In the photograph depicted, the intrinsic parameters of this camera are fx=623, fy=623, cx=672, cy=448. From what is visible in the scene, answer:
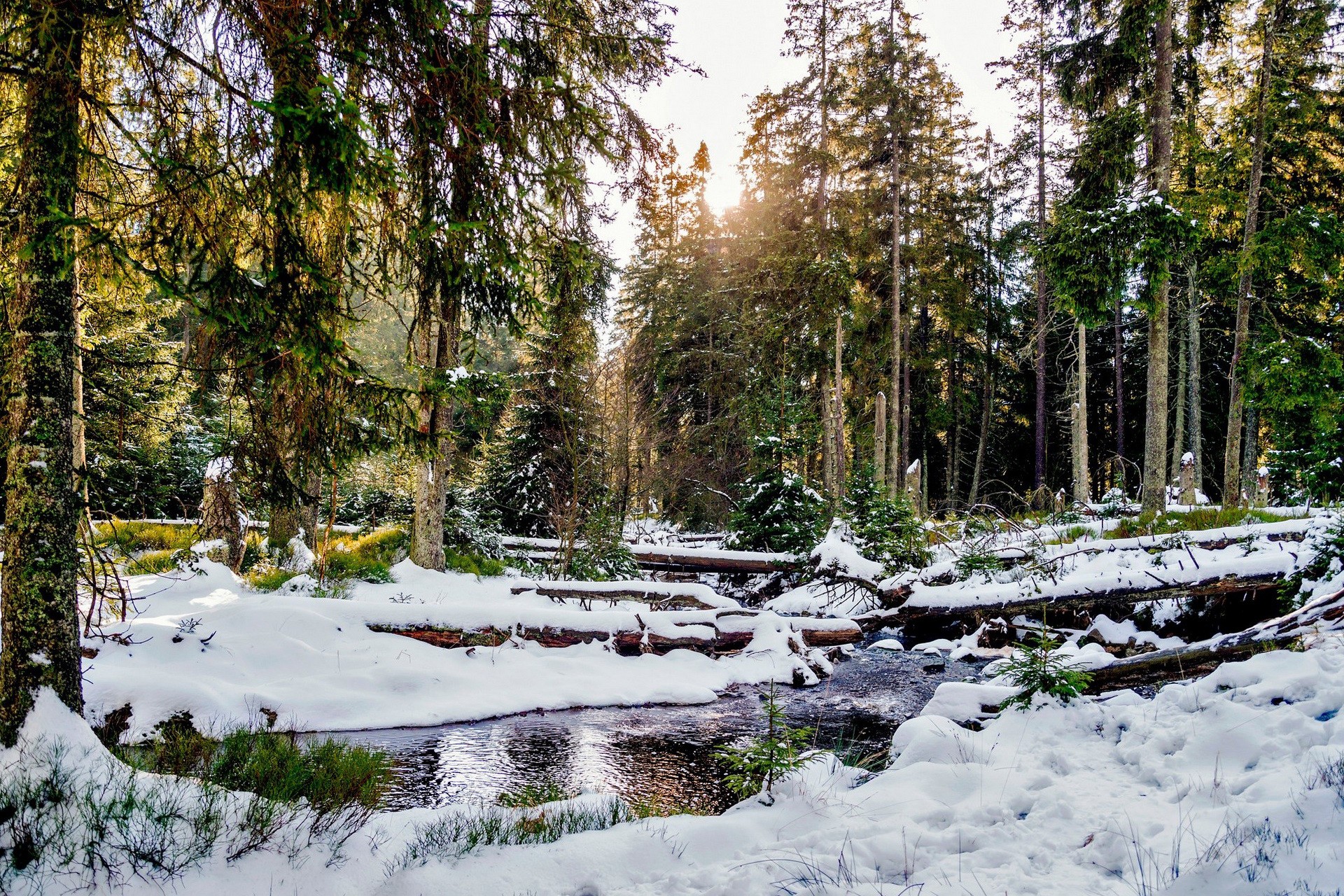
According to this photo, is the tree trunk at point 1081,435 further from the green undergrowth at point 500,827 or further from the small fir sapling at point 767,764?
the green undergrowth at point 500,827

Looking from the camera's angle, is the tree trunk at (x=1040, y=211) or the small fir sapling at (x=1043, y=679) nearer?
the small fir sapling at (x=1043, y=679)

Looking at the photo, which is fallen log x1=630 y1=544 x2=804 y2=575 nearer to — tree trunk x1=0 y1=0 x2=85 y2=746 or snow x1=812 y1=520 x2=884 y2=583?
snow x1=812 y1=520 x2=884 y2=583

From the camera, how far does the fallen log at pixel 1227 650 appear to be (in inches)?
189

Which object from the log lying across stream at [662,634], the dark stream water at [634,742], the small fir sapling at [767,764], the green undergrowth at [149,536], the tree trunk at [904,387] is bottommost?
the dark stream water at [634,742]

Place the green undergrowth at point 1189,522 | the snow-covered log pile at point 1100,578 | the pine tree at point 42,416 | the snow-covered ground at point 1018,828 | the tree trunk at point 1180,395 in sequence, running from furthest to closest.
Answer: the tree trunk at point 1180,395
the green undergrowth at point 1189,522
the snow-covered log pile at point 1100,578
the pine tree at point 42,416
the snow-covered ground at point 1018,828

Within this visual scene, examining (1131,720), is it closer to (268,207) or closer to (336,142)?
(336,142)

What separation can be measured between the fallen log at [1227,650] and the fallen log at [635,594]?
5.54 metres

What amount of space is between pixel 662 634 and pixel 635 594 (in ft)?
4.63

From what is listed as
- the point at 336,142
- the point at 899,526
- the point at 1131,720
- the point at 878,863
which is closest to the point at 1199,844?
the point at 878,863

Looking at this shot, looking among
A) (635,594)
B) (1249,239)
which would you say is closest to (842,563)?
(635,594)

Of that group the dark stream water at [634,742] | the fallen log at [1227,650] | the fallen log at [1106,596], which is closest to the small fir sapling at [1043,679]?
the fallen log at [1227,650]

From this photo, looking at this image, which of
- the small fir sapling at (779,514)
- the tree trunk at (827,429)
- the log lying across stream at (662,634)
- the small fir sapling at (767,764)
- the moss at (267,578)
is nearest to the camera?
the small fir sapling at (767,764)

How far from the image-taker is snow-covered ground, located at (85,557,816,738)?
5688 millimetres

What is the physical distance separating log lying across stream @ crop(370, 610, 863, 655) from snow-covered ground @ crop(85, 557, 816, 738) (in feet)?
0.21
